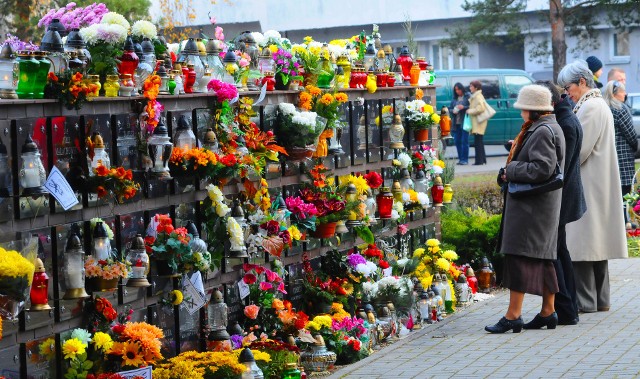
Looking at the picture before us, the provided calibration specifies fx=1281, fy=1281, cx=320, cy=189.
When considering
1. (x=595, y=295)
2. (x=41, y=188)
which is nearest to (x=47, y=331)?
(x=41, y=188)

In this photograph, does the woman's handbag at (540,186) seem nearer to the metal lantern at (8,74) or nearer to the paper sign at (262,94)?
the paper sign at (262,94)

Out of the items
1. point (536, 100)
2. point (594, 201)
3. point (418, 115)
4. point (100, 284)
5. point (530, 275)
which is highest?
point (536, 100)

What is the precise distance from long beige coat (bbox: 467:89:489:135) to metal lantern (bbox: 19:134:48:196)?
20.0 metres

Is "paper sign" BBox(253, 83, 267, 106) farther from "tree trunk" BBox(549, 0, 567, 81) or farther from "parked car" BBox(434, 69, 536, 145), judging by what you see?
"tree trunk" BBox(549, 0, 567, 81)

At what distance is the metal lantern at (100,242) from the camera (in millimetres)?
6719

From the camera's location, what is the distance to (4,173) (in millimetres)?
6148

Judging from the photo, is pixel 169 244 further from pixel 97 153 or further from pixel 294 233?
pixel 294 233

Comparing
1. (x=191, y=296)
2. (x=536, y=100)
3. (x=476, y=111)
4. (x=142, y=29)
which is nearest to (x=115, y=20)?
(x=142, y=29)

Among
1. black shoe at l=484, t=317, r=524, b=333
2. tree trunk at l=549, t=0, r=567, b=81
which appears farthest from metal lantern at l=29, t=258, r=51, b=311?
tree trunk at l=549, t=0, r=567, b=81

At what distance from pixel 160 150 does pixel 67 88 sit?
2.99ft

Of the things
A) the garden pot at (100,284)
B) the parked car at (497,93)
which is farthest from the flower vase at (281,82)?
the parked car at (497,93)

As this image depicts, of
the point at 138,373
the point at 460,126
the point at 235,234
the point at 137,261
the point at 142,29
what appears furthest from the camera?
the point at 460,126

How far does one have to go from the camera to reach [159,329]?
23.2 ft

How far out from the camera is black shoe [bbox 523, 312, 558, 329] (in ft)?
31.6
